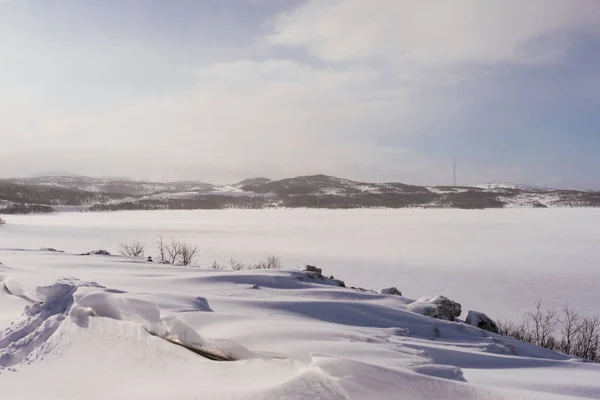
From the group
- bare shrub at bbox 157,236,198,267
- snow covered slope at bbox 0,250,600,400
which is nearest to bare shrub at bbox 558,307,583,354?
snow covered slope at bbox 0,250,600,400

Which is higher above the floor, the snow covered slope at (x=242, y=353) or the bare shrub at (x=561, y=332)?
the snow covered slope at (x=242, y=353)

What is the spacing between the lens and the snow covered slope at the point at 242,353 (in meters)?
2.65

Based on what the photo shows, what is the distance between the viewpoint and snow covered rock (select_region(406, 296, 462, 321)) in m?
6.53

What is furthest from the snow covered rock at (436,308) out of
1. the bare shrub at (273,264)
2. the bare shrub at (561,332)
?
the bare shrub at (273,264)

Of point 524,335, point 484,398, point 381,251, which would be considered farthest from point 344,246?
point 484,398

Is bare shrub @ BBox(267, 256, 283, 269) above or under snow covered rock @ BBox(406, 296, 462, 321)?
under

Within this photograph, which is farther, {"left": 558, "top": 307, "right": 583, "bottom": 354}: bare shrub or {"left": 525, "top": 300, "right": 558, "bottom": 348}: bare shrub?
{"left": 525, "top": 300, "right": 558, "bottom": 348}: bare shrub

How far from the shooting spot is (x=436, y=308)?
262 inches

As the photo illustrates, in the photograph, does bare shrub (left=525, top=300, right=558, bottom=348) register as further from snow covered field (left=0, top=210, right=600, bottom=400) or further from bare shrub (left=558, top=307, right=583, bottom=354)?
snow covered field (left=0, top=210, right=600, bottom=400)

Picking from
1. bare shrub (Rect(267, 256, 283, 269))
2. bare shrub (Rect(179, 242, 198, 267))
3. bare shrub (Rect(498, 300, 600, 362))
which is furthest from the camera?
bare shrub (Rect(267, 256, 283, 269))

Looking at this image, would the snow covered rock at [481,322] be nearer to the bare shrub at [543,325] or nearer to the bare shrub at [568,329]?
the bare shrub at [543,325]

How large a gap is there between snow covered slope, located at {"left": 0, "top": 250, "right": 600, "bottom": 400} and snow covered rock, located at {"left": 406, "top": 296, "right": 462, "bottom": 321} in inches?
25.8

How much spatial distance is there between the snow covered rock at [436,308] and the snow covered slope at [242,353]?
655 millimetres

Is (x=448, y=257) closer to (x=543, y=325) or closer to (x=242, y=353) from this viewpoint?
(x=543, y=325)
